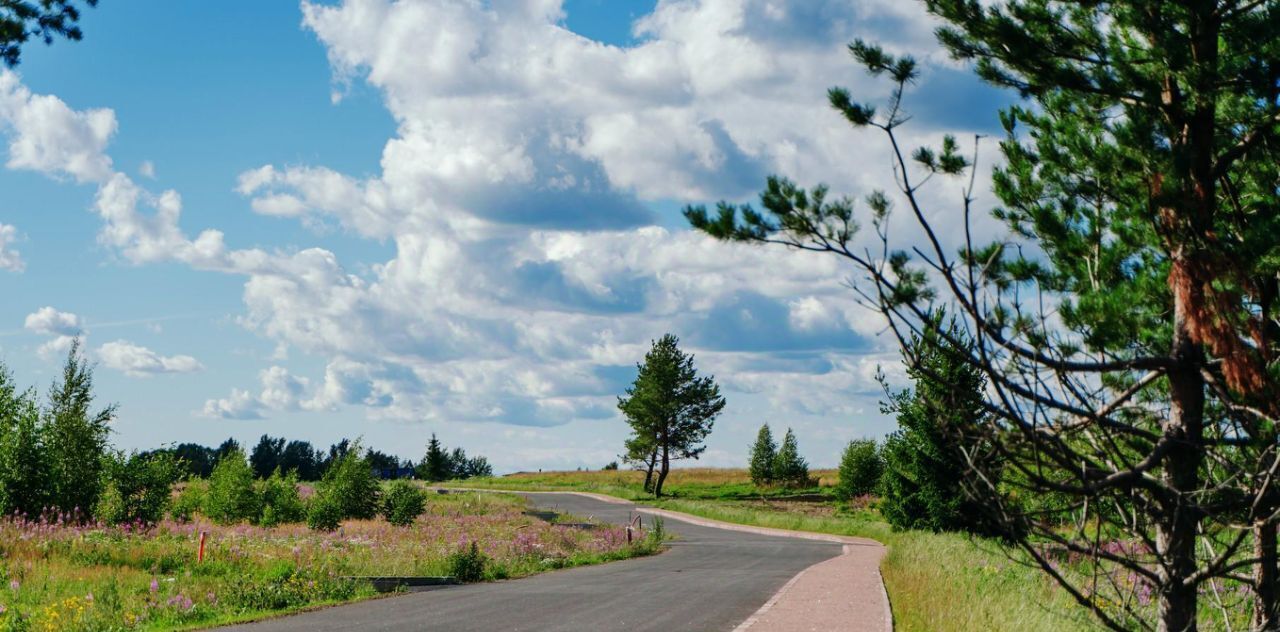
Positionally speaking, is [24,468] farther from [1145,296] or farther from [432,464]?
[432,464]

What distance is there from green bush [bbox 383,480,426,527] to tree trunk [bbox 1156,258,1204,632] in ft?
89.9

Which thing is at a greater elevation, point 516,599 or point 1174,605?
point 1174,605

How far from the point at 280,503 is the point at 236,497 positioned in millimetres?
1394

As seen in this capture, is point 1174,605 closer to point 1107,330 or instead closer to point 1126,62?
point 1107,330

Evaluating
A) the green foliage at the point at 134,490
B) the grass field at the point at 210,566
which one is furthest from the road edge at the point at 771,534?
the green foliage at the point at 134,490

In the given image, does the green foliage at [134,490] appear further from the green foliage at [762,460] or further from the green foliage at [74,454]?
the green foliage at [762,460]

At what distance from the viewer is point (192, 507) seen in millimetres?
36125

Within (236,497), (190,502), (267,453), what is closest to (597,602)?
(236,497)

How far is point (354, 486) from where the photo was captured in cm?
3244

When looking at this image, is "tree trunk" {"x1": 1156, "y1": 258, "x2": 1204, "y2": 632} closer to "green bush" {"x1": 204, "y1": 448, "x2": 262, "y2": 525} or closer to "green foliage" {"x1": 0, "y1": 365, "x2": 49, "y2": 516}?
"green foliage" {"x1": 0, "y1": 365, "x2": 49, "y2": 516}

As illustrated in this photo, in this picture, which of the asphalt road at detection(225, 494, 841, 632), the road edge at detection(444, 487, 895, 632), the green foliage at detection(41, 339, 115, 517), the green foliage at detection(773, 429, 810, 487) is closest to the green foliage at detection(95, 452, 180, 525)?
the green foliage at detection(41, 339, 115, 517)

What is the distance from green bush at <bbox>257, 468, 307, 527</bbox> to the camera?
32281 millimetres

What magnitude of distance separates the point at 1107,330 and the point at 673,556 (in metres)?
21.8

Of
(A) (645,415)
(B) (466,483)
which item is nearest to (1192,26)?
(A) (645,415)
